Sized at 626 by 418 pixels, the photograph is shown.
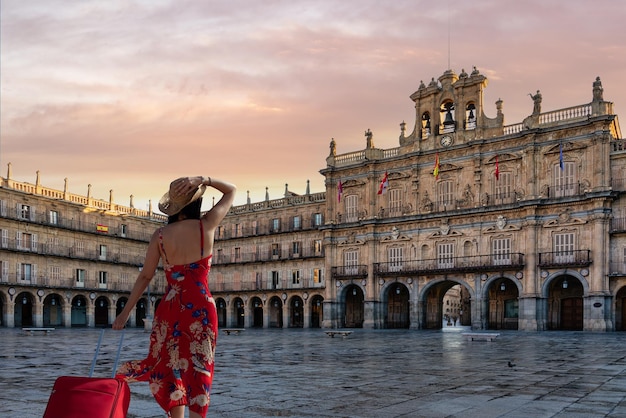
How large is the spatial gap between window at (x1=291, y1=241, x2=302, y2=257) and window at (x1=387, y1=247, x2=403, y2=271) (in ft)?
36.6

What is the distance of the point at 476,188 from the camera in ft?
138

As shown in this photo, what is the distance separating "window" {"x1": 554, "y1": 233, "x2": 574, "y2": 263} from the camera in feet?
123

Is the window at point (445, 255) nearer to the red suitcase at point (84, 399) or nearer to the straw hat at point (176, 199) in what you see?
the straw hat at point (176, 199)

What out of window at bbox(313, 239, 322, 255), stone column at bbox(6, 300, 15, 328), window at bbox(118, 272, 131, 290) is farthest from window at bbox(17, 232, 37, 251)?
window at bbox(313, 239, 322, 255)

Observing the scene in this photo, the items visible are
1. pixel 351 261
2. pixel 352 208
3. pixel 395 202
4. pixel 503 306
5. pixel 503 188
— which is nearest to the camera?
pixel 503 188

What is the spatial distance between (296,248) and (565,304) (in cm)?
2295

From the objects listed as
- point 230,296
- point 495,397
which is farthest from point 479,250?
point 495,397

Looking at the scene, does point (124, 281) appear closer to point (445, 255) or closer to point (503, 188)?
point (445, 255)

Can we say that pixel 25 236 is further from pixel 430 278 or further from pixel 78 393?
pixel 78 393

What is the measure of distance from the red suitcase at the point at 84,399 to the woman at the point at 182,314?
2.22ft

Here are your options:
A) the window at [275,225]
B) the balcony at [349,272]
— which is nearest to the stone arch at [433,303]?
the balcony at [349,272]

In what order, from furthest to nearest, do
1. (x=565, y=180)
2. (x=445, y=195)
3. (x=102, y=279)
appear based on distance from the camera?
1. (x=102, y=279)
2. (x=445, y=195)
3. (x=565, y=180)

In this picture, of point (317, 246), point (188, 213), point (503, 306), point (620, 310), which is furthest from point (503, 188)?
point (188, 213)

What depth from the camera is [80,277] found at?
5516cm
